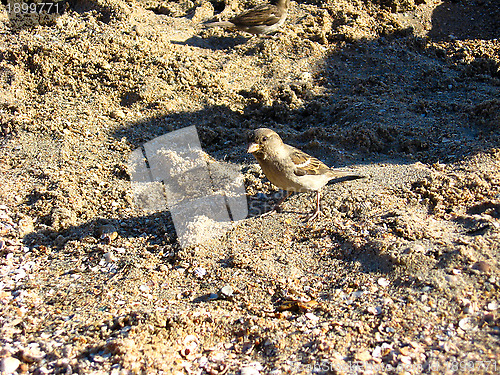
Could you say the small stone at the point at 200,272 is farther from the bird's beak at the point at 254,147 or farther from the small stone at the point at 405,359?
the small stone at the point at 405,359

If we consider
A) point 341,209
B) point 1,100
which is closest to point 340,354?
point 341,209

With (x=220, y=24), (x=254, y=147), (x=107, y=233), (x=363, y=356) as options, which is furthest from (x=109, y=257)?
(x=220, y=24)

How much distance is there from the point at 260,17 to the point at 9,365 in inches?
248

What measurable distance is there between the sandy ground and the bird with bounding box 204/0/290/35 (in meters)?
0.22

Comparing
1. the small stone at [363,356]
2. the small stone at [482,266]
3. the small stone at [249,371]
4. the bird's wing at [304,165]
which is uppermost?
the bird's wing at [304,165]

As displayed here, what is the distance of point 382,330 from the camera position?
2.88 meters

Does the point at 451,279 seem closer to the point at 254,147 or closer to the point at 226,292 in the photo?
the point at 226,292

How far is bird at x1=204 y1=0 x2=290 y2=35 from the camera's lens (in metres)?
7.36

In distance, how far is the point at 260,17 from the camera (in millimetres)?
7336

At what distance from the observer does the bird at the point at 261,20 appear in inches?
290

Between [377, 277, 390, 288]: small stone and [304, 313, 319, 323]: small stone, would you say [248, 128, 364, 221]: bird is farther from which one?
[304, 313, 319, 323]: small stone

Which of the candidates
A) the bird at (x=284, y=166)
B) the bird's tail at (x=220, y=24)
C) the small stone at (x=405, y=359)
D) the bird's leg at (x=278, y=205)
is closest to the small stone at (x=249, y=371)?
the small stone at (x=405, y=359)

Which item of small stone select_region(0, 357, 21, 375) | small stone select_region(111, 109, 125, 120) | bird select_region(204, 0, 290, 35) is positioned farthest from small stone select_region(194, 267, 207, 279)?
bird select_region(204, 0, 290, 35)

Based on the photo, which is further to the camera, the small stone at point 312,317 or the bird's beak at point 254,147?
the bird's beak at point 254,147
